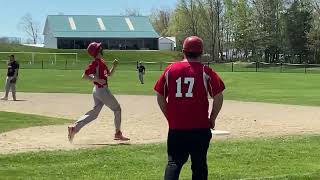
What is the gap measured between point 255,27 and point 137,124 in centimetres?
8073

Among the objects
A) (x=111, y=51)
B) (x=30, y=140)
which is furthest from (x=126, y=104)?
(x=111, y=51)

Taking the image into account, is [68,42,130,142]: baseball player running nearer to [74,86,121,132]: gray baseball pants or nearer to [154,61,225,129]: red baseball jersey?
[74,86,121,132]: gray baseball pants

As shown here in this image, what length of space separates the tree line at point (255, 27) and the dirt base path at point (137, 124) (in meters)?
65.0

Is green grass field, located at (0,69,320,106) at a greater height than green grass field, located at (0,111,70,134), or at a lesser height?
lesser

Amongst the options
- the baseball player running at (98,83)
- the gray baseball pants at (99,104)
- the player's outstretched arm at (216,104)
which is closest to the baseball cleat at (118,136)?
the baseball player running at (98,83)

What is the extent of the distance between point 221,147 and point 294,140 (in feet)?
6.32

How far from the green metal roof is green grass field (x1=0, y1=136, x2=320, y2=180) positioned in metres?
104

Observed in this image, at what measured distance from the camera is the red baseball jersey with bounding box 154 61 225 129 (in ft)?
19.6

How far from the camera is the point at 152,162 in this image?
9.25 metres

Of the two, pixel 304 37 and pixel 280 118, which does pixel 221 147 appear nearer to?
pixel 280 118

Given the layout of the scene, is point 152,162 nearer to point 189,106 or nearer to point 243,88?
point 189,106

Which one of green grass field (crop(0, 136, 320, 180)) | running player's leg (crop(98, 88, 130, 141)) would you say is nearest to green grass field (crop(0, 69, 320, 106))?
running player's leg (crop(98, 88, 130, 141))

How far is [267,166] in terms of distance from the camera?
8828 millimetres

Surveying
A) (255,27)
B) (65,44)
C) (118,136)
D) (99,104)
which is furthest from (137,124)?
(65,44)
